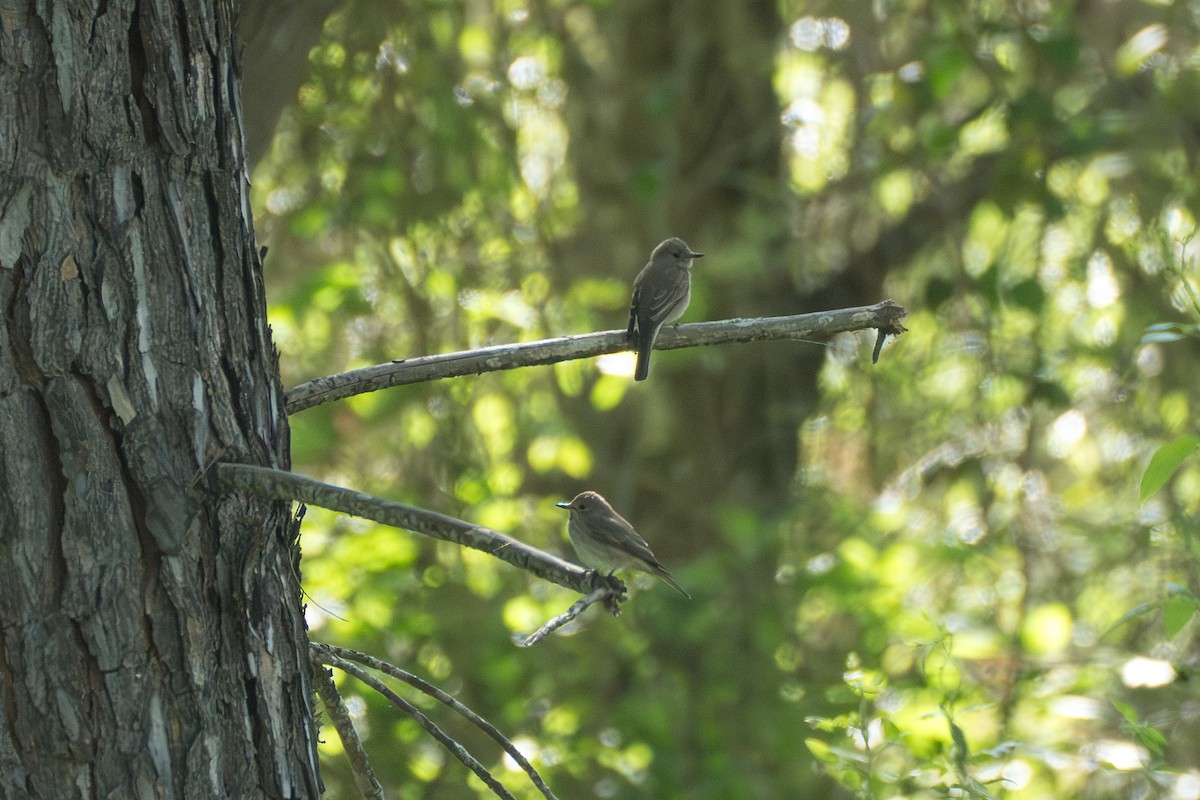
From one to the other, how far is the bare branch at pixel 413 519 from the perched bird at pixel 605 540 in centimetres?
269

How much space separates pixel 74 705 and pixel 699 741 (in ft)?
14.8

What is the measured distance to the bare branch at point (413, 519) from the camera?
1.56 meters

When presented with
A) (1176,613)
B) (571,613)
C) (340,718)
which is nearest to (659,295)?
(1176,613)

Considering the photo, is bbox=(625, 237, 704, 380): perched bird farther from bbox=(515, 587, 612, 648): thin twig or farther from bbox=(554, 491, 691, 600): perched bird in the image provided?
bbox=(515, 587, 612, 648): thin twig

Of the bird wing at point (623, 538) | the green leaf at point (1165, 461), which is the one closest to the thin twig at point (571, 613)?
the green leaf at point (1165, 461)

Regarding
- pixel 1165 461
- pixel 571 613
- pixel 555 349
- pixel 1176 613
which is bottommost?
pixel 571 613

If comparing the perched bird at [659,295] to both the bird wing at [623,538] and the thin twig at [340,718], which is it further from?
the thin twig at [340,718]

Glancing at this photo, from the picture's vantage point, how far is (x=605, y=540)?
15.9 feet

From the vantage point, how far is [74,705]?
1718mm

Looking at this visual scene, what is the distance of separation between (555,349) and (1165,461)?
1326 millimetres

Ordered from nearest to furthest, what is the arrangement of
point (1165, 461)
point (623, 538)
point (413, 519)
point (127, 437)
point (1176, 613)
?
point (413, 519), point (127, 437), point (1165, 461), point (1176, 613), point (623, 538)

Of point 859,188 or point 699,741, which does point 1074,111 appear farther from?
point 699,741

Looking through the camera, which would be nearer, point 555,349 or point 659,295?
point 555,349

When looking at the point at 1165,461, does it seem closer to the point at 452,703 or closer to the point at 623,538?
the point at 452,703
